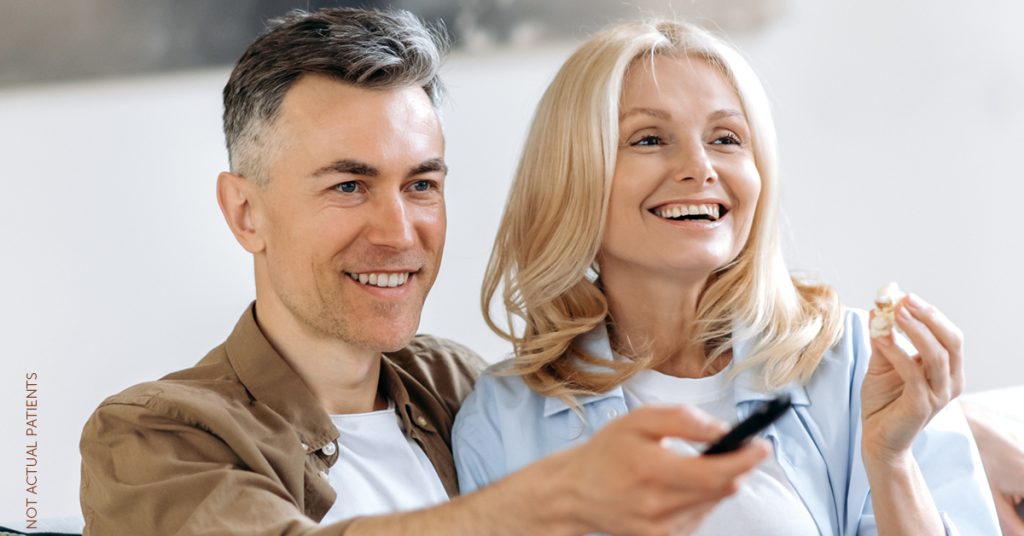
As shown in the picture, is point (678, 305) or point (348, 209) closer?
point (348, 209)

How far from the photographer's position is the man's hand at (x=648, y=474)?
38.5 inches

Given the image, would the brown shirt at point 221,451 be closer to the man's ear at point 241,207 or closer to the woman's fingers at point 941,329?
the man's ear at point 241,207

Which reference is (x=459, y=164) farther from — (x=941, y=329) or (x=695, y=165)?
(x=941, y=329)

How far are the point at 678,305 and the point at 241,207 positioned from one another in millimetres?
707

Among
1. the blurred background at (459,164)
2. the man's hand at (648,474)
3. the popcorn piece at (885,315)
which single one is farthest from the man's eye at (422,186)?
the blurred background at (459,164)

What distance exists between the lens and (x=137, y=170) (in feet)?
8.73

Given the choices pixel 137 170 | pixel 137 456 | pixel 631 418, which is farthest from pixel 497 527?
pixel 137 170

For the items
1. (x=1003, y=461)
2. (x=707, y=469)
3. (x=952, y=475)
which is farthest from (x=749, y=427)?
(x=1003, y=461)

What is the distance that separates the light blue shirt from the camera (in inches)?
67.6

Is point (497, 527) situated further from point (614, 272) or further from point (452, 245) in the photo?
point (452, 245)

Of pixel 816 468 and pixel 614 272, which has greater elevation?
pixel 614 272

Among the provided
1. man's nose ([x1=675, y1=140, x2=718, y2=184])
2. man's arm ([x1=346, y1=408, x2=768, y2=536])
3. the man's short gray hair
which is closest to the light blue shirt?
man's nose ([x1=675, y1=140, x2=718, y2=184])

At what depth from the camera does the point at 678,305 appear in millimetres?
1904

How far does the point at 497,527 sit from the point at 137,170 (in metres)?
1.79
